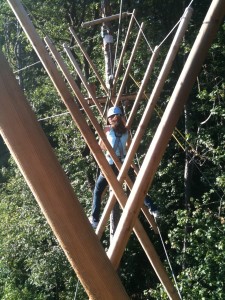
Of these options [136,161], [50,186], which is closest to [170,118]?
[50,186]

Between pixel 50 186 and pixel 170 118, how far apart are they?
16.1 inches

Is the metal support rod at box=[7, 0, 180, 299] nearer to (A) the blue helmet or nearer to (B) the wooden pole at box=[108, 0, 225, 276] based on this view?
(B) the wooden pole at box=[108, 0, 225, 276]

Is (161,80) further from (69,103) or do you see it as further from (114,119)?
(114,119)

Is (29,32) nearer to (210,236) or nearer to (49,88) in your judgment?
(210,236)

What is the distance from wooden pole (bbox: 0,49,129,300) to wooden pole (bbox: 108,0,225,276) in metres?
0.24

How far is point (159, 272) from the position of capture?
197cm

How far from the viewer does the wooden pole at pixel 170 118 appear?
988 millimetres

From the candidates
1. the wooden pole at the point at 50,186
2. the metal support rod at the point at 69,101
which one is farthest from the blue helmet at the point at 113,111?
the wooden pole at the point at 50,186

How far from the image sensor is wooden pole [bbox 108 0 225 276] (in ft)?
3.24

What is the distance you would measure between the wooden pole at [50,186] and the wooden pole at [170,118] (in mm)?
238

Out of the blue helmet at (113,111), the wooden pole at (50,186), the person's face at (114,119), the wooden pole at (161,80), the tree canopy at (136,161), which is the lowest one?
the wooden pole at (50,186)

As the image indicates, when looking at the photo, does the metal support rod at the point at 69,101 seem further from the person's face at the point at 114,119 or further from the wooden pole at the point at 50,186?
the person's face at the point at 114,119

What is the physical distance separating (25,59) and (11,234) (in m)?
5.10

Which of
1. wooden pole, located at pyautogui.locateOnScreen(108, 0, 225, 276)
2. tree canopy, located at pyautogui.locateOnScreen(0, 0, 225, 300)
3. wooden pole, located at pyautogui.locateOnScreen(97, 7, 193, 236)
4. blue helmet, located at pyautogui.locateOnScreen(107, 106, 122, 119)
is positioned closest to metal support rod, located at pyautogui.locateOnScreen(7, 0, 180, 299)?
wooden pole, located at pyautogui.locateOnScreen(97, 7, 193, 236)
